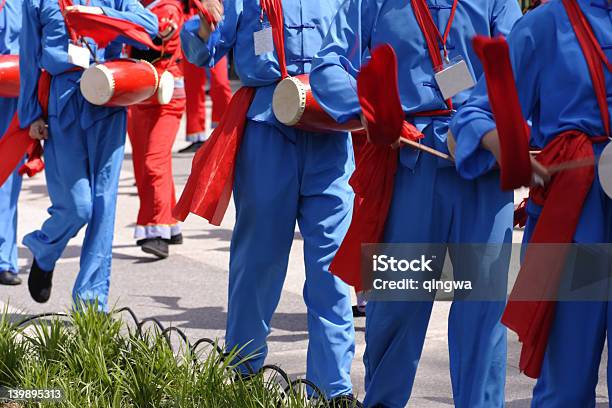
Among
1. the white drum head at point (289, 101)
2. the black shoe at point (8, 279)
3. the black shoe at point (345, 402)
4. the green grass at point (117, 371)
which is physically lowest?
the black shoe at point (8, 279)

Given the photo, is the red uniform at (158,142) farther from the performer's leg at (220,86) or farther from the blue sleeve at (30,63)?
the performer's leg at (220,86)

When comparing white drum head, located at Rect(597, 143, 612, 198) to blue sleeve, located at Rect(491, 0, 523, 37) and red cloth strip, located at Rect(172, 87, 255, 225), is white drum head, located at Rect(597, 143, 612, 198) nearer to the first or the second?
blue sleeve, located at Rect(491, 0, 523, 37)

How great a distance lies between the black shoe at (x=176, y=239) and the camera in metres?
9.61

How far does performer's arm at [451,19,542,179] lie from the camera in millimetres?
3414

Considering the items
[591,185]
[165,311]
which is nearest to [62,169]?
[165,311]

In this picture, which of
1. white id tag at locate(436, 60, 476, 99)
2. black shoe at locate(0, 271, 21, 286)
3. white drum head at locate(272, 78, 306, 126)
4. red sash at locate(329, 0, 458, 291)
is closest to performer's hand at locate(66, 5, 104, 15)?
white drum head at locate(272, 78, 306, 126)

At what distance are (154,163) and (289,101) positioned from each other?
4.40 meters

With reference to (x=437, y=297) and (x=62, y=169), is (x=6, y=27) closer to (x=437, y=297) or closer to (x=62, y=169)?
(x=62, y=169)

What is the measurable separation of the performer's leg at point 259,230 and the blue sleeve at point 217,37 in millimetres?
334

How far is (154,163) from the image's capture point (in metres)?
9.23

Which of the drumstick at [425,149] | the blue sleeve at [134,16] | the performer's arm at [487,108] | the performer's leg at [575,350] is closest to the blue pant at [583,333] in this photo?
the performer's leg at [575,350]

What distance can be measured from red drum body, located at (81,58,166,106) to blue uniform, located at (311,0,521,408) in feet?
8.18

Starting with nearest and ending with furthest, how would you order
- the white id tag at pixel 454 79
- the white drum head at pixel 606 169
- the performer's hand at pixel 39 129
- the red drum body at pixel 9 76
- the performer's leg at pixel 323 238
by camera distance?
the white drum head at pixel 606 169 < the white id tag at pixel 454 79 < the performer's leg at pixel 323 238 < the performer's hand at pixel 39 129 < the red drum body at pixel 9 76

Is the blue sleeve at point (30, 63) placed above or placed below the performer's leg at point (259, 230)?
above
